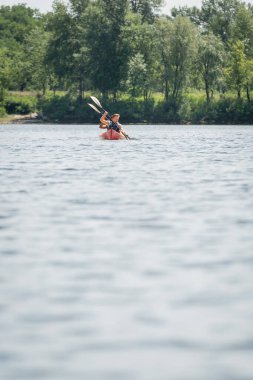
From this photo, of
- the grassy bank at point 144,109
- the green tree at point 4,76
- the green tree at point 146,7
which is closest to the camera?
the grassy bank at point 144,109

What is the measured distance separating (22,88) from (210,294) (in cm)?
12754

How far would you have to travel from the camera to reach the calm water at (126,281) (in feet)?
24.1

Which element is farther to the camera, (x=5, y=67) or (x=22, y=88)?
(x=22, y=88)

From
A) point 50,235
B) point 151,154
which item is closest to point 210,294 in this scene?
point 50,235

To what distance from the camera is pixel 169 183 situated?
78.0ft

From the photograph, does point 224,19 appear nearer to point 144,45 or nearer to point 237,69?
point 144,45

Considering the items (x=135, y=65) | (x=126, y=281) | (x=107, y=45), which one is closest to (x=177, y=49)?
(x=135, y=65)

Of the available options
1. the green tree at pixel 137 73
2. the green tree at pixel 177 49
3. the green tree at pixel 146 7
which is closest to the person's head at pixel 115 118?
the green tree at pixel 177 49

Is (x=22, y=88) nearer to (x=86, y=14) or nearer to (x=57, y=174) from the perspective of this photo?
(x=86, y=14)

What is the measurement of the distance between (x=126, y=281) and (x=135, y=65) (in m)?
95.9

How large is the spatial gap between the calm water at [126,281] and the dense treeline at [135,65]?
263 feet

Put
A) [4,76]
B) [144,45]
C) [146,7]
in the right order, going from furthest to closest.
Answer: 1. [146,7]
2. [4,76]
3. [144,45]

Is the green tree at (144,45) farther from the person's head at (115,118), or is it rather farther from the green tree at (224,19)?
the person's head at (115,118)

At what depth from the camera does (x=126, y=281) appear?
1055 cm
